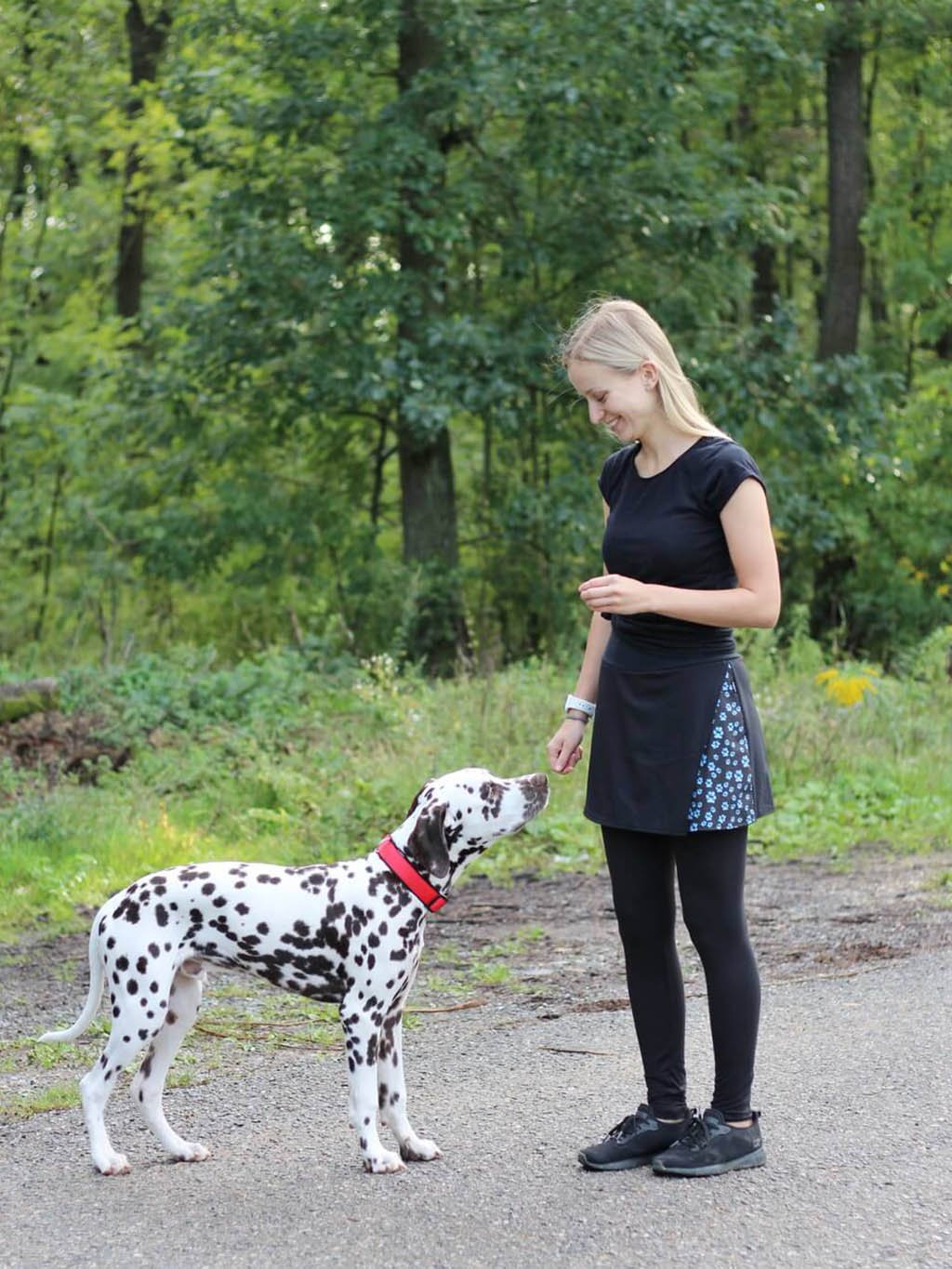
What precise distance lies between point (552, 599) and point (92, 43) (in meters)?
11.1

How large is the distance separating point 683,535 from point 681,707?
48 cm

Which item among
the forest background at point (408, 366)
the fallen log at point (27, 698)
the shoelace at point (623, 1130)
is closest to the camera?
the shoelace at point (623, 1130)

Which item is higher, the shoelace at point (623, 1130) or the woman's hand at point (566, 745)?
the woman's hand at point (566, 745)

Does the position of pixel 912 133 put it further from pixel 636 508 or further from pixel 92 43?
pixel 636 508

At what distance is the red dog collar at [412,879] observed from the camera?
4664 mm

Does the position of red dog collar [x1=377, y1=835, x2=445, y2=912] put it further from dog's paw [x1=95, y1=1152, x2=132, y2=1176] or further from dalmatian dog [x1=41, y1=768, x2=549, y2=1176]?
dog's paw [x1=95, y1=1152, x2=132, y2=1176]

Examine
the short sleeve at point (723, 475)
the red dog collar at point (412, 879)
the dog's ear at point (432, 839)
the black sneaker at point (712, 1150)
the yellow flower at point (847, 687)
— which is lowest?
the black sneaker at point (712, 1150)

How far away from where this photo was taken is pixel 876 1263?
3832 mm

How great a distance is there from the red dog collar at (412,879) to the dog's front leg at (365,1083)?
35 centimetres

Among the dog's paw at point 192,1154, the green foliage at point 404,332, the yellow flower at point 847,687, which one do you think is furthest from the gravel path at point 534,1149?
the green foliage at point 404,332

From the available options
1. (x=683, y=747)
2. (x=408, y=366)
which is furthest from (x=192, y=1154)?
(x=408, y=366)

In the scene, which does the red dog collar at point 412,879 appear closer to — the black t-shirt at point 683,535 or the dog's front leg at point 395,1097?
the dog's front leg at point 395,1097

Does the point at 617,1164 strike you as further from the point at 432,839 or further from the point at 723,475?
the point at 723,475

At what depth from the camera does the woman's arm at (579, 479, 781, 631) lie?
4285 millimetres
